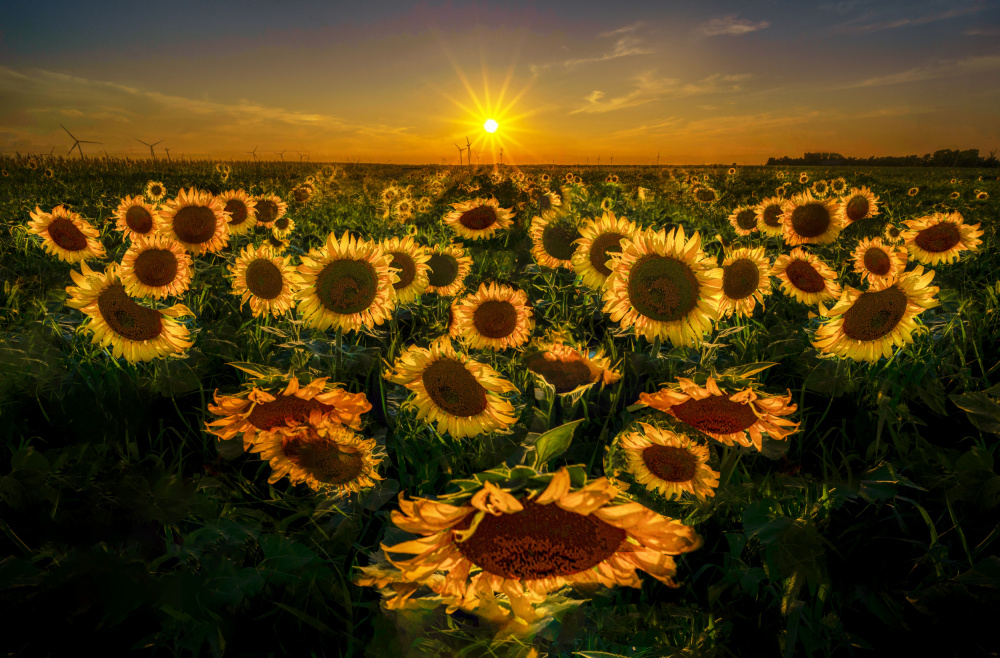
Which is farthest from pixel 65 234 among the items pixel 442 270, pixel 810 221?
pixel 810 221

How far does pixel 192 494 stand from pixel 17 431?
4.36 feet

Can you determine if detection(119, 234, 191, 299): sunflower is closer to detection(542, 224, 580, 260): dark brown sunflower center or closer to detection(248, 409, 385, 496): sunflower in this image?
detection(248, 409, 385, 496): sunflower

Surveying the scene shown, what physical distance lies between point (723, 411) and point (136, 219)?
4.96 m

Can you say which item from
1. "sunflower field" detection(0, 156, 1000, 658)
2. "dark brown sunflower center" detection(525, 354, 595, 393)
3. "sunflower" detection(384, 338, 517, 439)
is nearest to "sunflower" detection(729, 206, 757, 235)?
"sunflower field" detection(0, 156, 1000, 658)

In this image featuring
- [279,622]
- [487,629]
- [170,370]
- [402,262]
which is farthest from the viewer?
[402,262]

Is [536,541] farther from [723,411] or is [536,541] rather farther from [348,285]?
[348,285]

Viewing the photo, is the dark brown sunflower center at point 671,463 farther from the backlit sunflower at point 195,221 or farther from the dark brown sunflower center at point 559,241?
the backlit sunflower at point 195,221

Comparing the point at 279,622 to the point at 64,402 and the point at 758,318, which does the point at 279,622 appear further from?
the point at 758,318

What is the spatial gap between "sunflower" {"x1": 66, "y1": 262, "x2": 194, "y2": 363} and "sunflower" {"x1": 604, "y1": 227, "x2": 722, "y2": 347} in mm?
2489

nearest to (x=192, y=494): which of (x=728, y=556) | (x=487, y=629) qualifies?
(x=487, y=629)

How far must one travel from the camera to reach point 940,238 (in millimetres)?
4863

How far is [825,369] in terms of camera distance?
9.81 ft

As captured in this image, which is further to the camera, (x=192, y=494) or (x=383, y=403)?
(x=383, y=403)

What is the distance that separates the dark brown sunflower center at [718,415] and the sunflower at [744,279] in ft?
4.99
